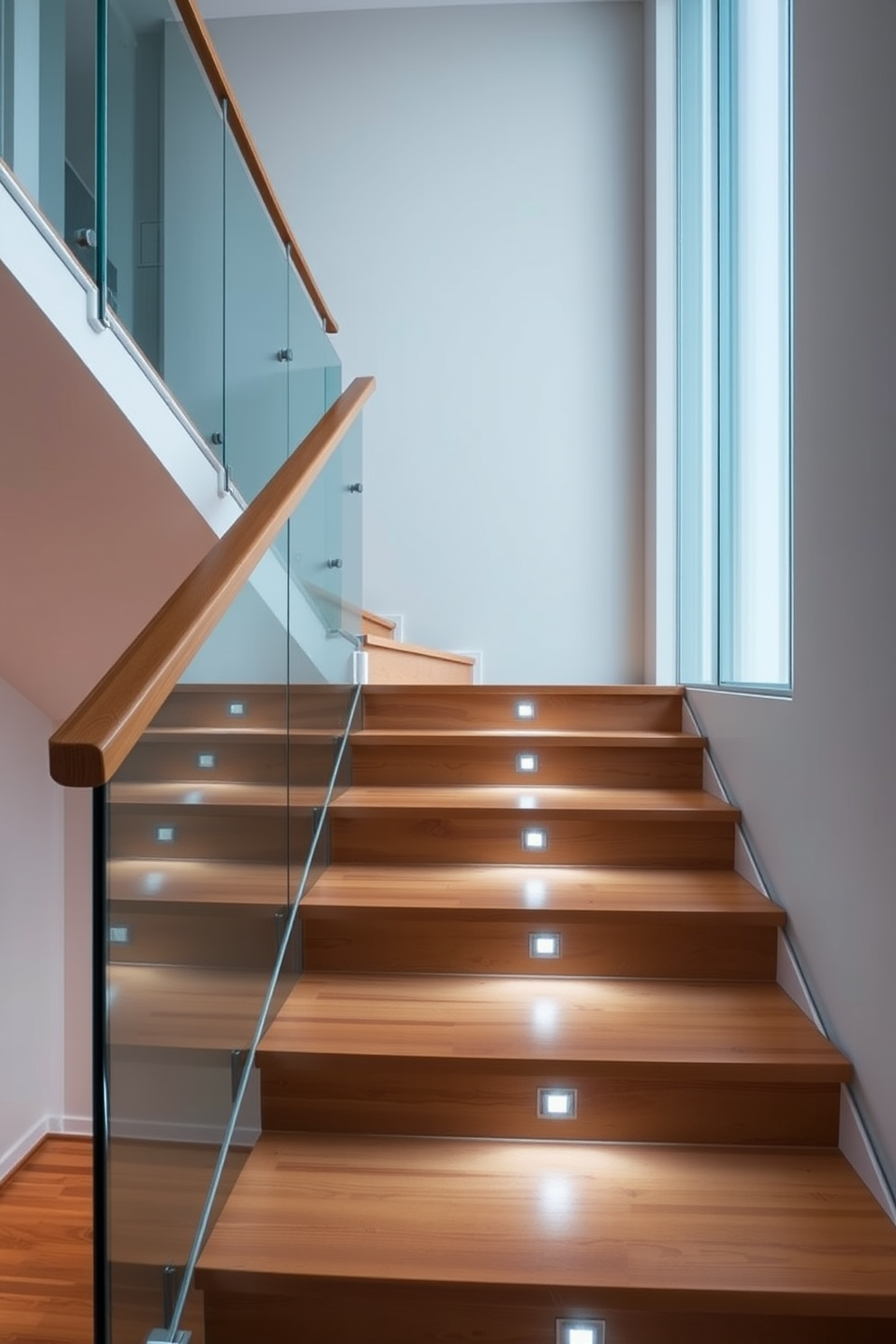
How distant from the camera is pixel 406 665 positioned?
11.1ft

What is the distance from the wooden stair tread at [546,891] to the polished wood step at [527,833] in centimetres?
3

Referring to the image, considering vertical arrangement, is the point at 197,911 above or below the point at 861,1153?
above

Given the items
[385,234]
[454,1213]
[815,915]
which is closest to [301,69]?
[385,234]

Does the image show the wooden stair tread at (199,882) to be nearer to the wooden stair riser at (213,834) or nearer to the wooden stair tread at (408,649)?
the wooden stair riser at (213,834)

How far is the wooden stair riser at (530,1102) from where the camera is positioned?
5.08ft

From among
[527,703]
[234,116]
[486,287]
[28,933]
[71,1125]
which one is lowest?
[71,1125]

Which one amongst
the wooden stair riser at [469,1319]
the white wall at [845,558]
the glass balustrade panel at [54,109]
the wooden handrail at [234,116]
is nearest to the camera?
the wooden stair riser at [469,1319]

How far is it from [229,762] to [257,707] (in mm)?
201

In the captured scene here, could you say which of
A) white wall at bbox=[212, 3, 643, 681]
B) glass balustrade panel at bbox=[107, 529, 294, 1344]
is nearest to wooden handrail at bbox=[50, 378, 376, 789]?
glass balustrade panel at bbox=[107, 529, 294, 1344]

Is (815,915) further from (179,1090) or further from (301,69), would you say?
(301,69)

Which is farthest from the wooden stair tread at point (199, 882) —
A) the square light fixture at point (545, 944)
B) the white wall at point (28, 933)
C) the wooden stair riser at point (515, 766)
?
the white wall at point (28, 933)

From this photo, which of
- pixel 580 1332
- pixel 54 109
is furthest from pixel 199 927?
pixel 54 109

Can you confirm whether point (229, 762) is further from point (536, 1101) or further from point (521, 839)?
point (521, 839)

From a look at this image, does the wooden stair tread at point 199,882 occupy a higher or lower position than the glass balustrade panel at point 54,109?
lower
